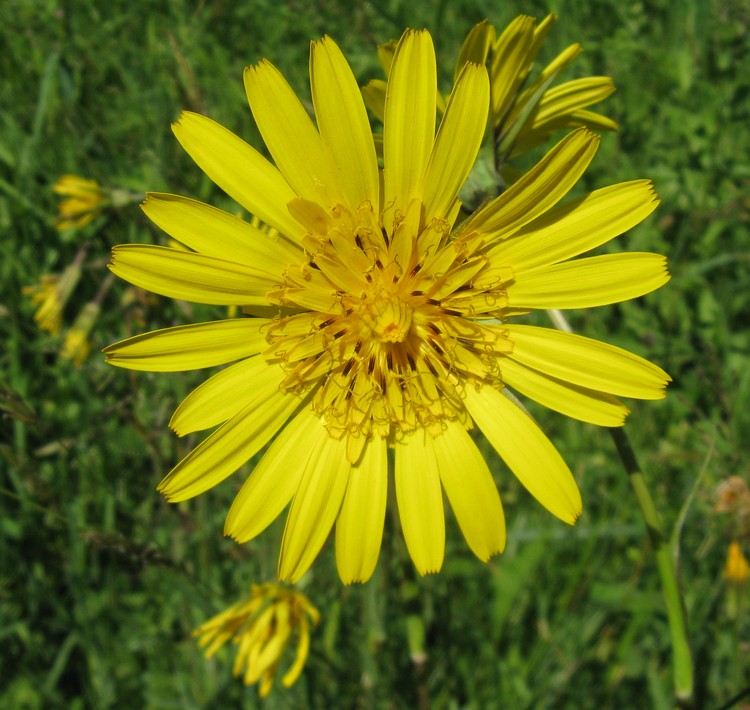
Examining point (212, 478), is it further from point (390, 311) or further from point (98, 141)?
point (98, 141)

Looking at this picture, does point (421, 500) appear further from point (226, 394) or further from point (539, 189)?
point (539, 189)

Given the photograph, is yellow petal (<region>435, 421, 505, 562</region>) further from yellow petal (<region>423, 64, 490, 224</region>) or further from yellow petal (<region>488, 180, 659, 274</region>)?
yellow petal (<region>423, 64, 490, 224</region>)

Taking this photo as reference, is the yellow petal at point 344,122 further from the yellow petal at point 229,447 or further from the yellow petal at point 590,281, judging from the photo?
the yellow petal at point 229,447

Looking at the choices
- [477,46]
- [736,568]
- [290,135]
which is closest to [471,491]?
[290,135]

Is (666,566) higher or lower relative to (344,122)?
lower

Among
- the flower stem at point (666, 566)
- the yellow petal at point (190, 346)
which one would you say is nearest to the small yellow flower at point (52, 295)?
the yellow petal at point (190, 346)

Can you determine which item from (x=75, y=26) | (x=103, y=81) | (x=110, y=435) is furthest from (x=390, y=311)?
(x=75, y=26)

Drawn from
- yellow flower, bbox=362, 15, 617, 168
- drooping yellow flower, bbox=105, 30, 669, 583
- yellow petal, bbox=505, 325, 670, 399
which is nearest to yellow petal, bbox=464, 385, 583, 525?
drooping yellow flower, bbox=105, 30, 669, 583
